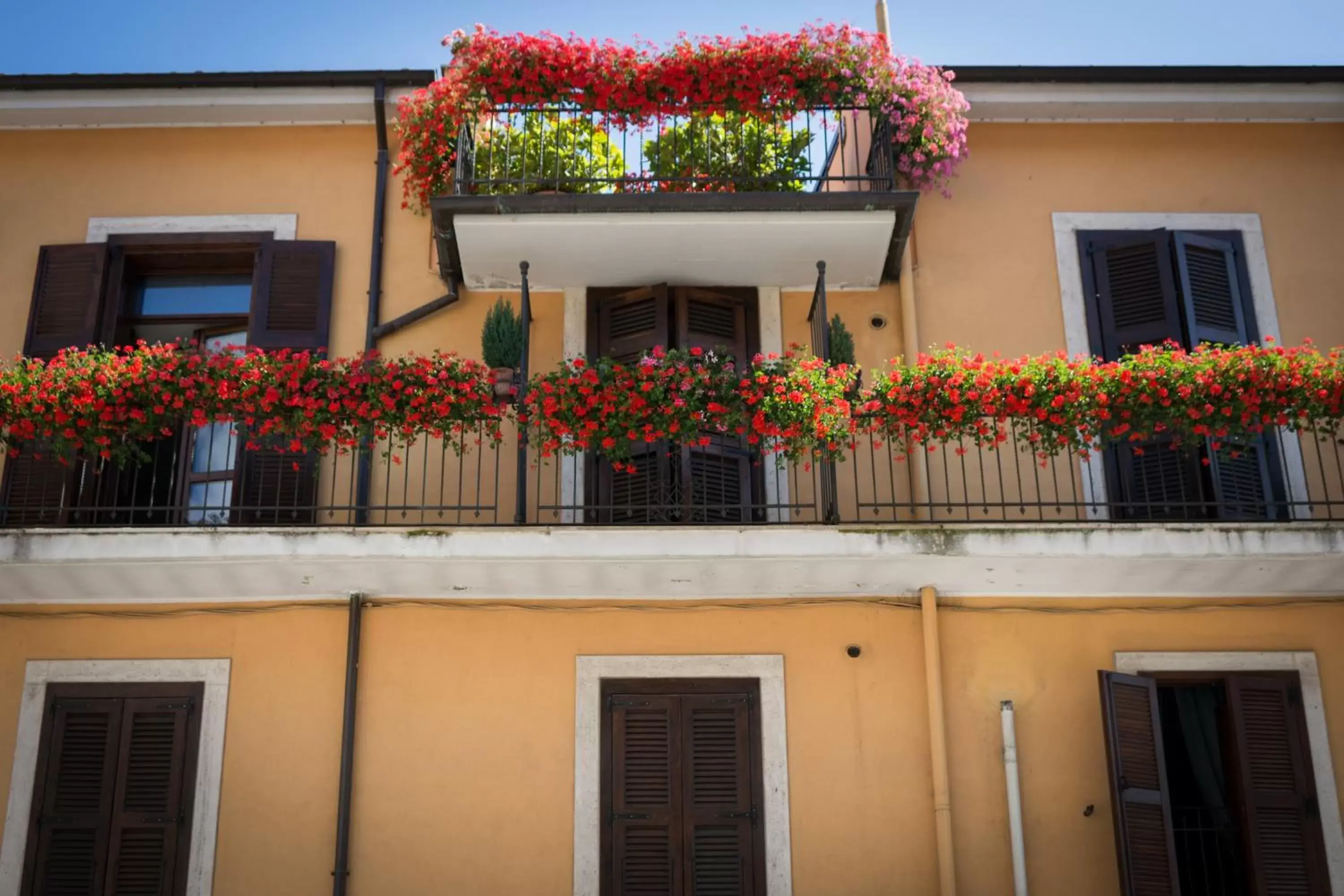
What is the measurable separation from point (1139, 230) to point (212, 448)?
22.3 ft

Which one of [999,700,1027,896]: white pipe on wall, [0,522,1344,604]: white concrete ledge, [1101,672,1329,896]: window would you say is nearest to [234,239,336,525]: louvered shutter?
[0,522,1344,604]: white concrete ledge

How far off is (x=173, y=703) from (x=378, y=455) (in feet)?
6.75

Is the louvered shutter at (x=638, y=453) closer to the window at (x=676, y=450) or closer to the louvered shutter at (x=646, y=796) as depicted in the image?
the window at (x=676, y=450)

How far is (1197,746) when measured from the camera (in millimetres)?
8789

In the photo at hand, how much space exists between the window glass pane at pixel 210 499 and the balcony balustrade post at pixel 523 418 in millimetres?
2087

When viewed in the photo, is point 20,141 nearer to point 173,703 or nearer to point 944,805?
point 173,703

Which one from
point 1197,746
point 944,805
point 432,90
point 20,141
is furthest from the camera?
point 20,141

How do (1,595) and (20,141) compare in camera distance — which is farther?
(20,141)

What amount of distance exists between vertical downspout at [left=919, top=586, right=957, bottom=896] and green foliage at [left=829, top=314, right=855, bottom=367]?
5.13 feet

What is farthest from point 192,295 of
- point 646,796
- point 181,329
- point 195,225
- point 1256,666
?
point 1256,666

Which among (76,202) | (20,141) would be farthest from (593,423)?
(20,141)

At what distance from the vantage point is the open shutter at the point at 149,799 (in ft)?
26.9

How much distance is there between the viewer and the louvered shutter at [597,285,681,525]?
8.82 m

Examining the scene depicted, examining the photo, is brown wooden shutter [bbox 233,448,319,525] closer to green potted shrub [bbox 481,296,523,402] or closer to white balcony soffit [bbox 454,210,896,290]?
green potted shrub [bbox 481,296,523,402]
